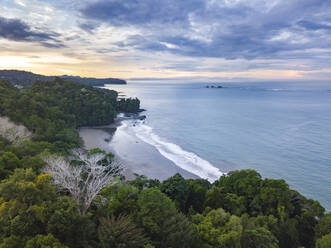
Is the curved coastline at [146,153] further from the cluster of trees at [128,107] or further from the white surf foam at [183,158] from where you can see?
the cluster of trees at [128,107]

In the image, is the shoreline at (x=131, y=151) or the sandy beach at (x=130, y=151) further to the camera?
the sandy beach at (x=130, y=151)

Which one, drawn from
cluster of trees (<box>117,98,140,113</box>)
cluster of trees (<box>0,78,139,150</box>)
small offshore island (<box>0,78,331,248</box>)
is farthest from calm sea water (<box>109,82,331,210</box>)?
cluster of trees (<box>117,98,140,113</box>)

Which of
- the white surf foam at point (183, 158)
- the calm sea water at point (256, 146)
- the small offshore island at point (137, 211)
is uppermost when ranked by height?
the small offshore island at point (137, 211)

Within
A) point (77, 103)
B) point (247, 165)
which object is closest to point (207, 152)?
point (247, 165)

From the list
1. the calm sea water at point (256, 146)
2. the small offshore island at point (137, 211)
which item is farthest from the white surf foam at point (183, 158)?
the small offshore island at point (137, 211)

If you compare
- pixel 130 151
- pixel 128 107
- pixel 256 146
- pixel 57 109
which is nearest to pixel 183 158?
pixel 130 151

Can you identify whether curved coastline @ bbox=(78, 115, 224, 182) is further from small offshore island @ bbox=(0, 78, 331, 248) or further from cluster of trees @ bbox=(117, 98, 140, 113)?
cluster of trees @ bbox=(117, 98, 140, 113)

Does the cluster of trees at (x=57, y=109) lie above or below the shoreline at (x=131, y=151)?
above
